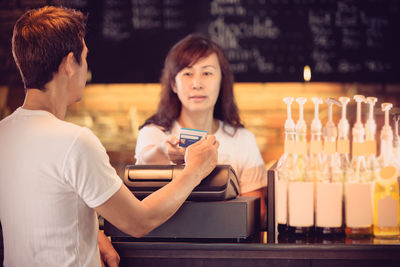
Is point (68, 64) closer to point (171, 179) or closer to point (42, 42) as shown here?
point (42, 42)

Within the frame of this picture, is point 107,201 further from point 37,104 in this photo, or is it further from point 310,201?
point 310,201

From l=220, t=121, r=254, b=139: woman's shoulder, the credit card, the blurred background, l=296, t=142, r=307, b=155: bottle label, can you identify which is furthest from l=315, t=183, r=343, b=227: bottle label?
the blurred background

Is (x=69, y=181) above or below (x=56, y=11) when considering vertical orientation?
below

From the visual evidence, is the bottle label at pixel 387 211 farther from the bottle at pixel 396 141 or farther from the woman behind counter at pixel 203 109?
the woman behind counter at pixel 203 109

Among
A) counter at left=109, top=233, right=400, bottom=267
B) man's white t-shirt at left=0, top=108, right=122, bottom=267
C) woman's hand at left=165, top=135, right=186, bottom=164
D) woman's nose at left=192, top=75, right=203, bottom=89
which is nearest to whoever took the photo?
man's white t-shirt at left=0, top=108, right=122, bottom=267

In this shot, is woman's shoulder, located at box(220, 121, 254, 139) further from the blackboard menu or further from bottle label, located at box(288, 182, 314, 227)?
bottle label, located at box(288, 182, 314, 227)

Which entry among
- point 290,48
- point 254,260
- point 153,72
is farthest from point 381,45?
point 254,260

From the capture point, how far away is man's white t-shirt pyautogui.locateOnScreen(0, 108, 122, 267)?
1194 mm

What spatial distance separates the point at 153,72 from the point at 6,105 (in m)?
1.00

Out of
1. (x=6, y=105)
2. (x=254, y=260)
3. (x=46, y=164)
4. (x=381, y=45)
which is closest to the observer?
(x=46, y=164)

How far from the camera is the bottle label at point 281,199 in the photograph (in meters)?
→ 1.52

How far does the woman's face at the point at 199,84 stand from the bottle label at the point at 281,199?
0.75 meters

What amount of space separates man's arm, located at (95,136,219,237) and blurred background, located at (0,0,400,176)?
166cm

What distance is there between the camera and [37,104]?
4.18 feet
